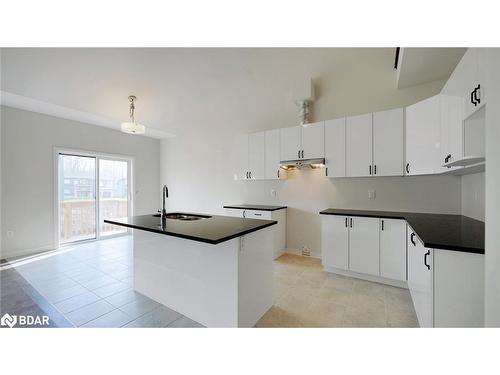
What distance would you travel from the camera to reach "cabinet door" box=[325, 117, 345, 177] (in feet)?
9.92

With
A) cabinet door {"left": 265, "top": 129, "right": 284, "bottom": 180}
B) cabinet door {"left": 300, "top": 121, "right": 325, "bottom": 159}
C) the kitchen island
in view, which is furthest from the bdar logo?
cabinet door {"left": 300, "top": 121, "right": 325, "bottom": 159}

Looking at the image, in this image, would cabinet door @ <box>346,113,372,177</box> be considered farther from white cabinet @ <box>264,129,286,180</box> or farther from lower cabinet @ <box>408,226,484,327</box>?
lower cabinet @ <box>408,226,484,327</box>

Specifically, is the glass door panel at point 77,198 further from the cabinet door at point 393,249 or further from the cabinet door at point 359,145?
the cabinet door at point 393,249

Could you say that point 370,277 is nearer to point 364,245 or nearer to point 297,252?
point 364,245

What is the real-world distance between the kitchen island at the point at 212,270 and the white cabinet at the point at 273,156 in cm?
170

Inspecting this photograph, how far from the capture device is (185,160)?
5449mm

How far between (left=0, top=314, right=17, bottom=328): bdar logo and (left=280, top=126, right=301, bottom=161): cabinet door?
3616 mm

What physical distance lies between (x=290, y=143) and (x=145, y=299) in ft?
9.60

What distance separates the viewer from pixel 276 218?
3619 millimetres

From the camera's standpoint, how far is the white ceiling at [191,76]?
281 cm

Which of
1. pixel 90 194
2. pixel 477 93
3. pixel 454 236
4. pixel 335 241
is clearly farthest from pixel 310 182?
pixel 90 194
